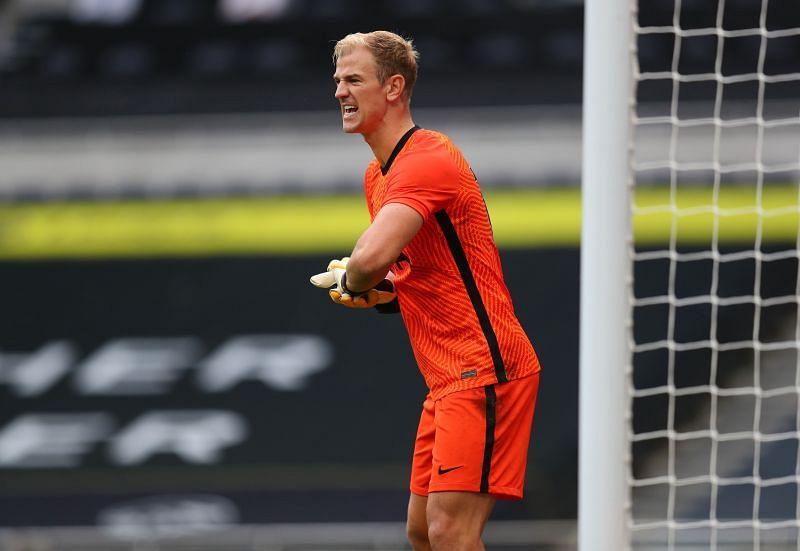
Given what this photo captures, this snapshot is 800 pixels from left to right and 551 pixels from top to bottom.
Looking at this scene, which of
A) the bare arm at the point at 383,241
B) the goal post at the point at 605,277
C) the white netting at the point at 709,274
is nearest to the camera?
the bare arm at the point at 383,241

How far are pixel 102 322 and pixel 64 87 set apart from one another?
1717mm

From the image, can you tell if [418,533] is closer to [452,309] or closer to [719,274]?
[452,309]

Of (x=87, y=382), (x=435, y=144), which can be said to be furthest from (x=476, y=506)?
(x=87, y=382)

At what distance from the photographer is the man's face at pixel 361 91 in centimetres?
305

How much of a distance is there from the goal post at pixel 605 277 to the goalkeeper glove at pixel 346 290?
571mm

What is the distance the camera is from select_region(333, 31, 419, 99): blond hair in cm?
306

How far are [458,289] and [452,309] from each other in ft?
0.17

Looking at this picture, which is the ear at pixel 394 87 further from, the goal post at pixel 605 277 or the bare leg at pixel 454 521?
the bare leg at pixel 454 521

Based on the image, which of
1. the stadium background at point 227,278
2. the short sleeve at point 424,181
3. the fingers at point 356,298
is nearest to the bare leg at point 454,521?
the fingers at point 356,298

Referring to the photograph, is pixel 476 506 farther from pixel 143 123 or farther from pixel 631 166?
pixel 143 123

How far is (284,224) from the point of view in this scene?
8906 mm

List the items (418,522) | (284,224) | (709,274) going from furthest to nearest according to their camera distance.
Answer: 1. (284,224)
2. (709,274)
3. (418,522)

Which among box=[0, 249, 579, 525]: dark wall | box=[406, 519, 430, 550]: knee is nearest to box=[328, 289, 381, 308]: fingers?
box=[406, 519, 430, 550]: knee

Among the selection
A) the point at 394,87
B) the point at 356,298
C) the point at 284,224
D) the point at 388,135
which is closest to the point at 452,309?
the point at 356,298
